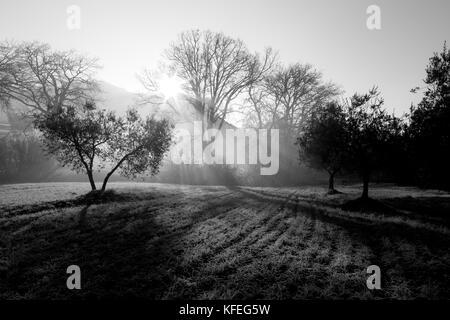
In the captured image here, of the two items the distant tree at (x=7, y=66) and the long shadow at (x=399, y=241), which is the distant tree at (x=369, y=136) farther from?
the distant tree at (x=7, y=66)

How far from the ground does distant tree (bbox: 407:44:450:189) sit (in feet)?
14.8

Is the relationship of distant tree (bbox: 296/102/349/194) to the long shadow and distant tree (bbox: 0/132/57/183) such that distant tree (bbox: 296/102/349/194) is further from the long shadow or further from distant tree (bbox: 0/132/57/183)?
distant tree (bbox: 0/132/57/183)

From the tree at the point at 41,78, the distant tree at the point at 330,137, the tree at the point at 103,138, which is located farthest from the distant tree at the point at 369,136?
the tree at the point at 41,78

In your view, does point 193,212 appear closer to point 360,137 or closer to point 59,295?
point 59,295

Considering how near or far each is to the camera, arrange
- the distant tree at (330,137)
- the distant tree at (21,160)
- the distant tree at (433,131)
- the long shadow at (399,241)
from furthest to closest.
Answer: the distant tree at (21,160) → the distant tree at (330,137) → the distant tree at (433,131) → the long shadow at (399,241)

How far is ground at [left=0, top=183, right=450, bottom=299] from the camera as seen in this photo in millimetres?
6125

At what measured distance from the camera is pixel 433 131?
16.8m

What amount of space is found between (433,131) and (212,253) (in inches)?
726

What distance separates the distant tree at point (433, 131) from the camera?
16656 mm

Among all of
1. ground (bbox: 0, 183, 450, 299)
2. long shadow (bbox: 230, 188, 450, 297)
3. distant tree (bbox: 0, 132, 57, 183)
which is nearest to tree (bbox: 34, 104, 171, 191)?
ground (bbox: 0, 183, 450, 299)

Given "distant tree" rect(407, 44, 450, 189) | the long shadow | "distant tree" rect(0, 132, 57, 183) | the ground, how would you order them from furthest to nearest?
"distant tree" rect(0, 132, 57, 183) < "distant tree" rect(407, 44, 450, 189) < the long shadow < the ground

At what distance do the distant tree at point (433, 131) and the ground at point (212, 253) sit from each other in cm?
451

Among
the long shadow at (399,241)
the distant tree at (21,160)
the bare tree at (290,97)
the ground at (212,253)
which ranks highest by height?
the bare tree at (290,97)

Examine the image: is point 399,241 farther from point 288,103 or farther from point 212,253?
point 288,103
